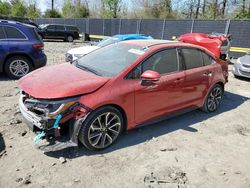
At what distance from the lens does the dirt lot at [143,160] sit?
128 inches

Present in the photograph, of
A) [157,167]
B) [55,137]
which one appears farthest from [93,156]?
[157,167]

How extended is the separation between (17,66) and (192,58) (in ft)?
17.3

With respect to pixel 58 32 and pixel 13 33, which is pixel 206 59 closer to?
pixel 13 33

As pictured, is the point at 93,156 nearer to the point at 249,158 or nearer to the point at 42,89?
the point at 42,89

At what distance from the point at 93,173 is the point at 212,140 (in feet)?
7.43

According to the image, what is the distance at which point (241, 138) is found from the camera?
4.68 meters

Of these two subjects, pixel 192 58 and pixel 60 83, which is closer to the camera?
A: pixel 60 83

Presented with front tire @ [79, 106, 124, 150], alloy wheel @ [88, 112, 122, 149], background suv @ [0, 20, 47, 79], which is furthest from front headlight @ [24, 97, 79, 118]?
background suv @ [0, 20, 47, 79]

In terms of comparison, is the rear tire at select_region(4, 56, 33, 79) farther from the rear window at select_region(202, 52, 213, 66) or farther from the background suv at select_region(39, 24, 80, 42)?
the background suv at select_region(39, 24, 80, 42)

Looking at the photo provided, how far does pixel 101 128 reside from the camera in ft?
12.3

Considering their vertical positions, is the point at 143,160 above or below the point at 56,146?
below

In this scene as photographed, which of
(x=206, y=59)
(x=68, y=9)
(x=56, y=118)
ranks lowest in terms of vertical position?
(x=56, y=118)

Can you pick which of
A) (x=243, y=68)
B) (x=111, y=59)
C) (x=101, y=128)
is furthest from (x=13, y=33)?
(x=243, y=68)

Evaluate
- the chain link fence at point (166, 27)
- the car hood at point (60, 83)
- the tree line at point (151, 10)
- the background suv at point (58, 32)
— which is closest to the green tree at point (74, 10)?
the tree line at point (151, 10)
